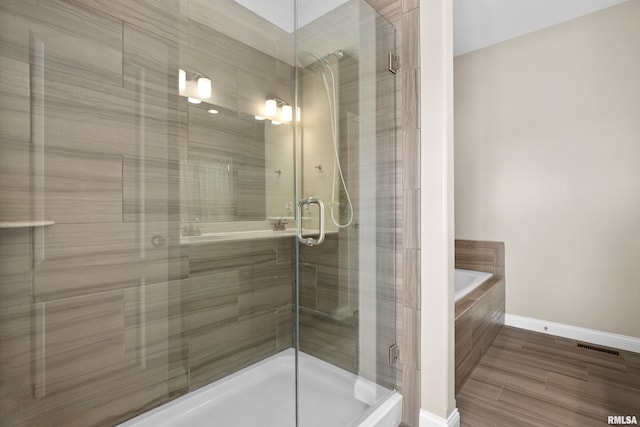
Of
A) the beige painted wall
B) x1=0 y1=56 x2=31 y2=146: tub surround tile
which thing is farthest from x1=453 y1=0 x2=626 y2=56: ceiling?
x1=0 y1=56 x2=31 y2=146: tub surround tile

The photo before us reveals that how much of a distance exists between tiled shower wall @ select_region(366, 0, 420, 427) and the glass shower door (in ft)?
0.14

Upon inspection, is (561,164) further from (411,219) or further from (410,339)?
(410,339)

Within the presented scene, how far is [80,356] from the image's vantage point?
1350mm

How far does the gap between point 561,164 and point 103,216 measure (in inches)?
131

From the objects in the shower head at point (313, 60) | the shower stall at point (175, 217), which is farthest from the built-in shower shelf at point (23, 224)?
the shower head at point (313, 60)

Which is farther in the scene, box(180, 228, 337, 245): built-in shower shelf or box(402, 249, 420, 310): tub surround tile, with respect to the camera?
box(180, 228, 337, 245): built-in shower shelf

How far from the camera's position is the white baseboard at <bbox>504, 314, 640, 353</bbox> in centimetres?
240

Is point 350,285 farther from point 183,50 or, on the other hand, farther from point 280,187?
point 183,50

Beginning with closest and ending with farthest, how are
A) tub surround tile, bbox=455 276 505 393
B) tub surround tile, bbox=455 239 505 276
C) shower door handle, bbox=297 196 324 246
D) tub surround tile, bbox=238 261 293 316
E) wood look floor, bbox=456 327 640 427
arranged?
shower door handle, bbox=297 196 324 246, wood look floor, bbox=456 327 640 427, tub surround tile, bbox=455 276 505 393, tub surround tile, bbox=238 261 293 316, tub surround tile, bbox=455 239 505 276

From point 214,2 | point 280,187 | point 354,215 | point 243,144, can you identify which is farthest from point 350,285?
point 214,2

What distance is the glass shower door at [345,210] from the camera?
4.62 feet

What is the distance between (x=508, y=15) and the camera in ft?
8.61

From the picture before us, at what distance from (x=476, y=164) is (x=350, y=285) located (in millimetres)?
2341

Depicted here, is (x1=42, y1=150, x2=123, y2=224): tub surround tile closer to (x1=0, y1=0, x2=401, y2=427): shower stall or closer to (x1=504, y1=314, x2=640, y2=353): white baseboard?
(x1=0, y1=0, x2=401, y2=427): shower stall
